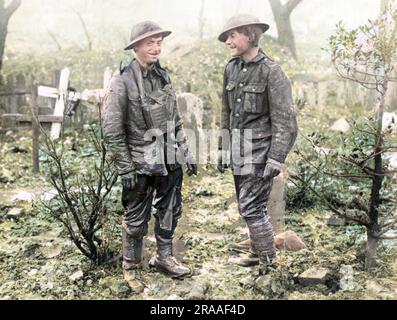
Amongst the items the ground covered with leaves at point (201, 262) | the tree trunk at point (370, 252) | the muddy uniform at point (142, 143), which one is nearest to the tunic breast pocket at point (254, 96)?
the muddy uniform at point (142, 143)

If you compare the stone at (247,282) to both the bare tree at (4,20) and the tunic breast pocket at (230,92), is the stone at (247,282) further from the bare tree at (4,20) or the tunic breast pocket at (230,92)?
the bare tree at (4,20)

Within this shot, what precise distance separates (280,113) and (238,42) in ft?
2.38

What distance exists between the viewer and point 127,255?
430 cm

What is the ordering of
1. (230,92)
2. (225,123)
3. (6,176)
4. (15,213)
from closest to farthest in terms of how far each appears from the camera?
(230,92), (225,123), (15,213), (6,176)

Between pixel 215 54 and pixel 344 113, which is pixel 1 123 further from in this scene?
pixel 344 113

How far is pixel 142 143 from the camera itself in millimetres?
4039

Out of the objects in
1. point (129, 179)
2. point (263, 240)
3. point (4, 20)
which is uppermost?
point (4, 20)

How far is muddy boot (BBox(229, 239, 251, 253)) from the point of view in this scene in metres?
5.00

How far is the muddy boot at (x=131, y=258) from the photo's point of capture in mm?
4230

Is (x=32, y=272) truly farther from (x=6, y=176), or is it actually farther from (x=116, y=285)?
(x=6, y=176)

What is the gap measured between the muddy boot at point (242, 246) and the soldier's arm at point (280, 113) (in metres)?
1.36

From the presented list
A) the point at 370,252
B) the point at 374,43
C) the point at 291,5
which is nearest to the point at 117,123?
the point at 374,43
